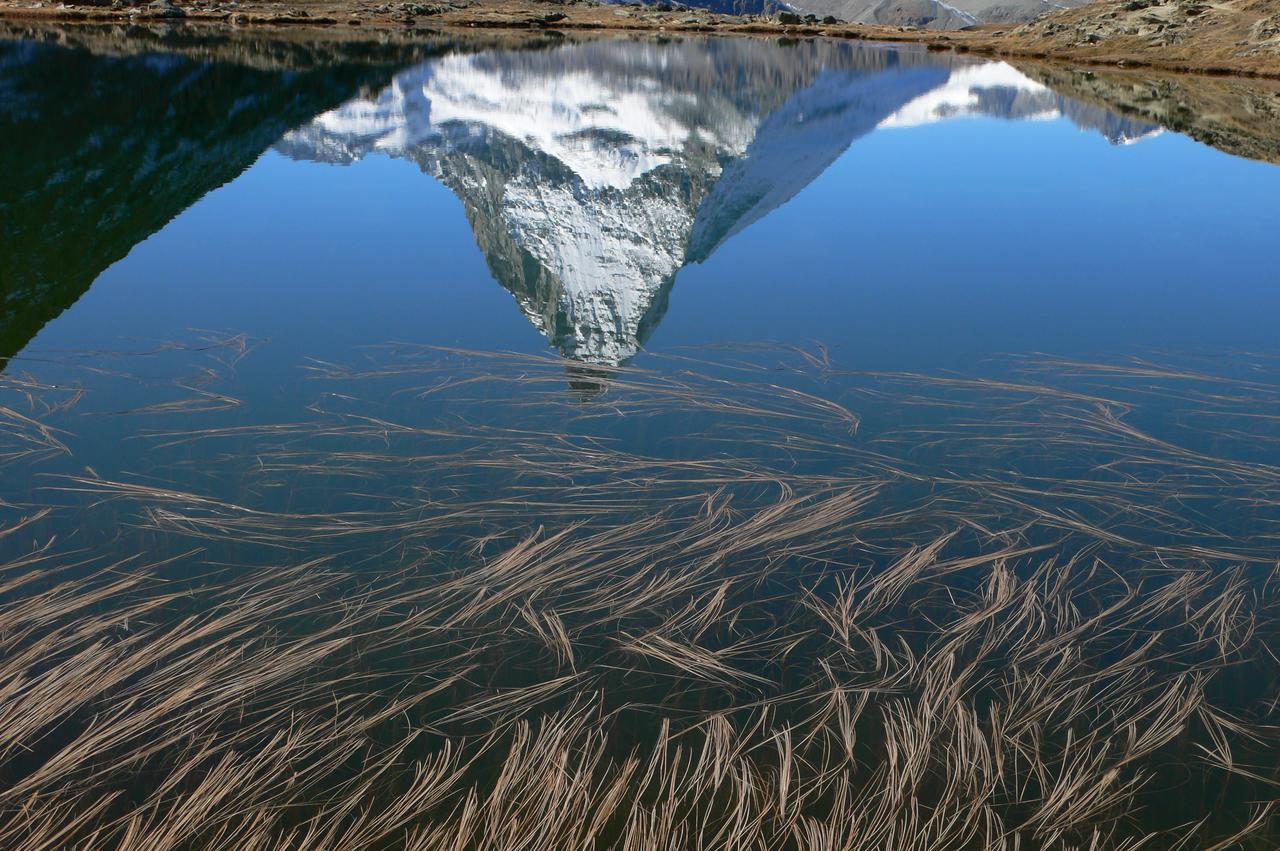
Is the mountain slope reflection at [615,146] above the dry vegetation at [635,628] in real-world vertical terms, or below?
below

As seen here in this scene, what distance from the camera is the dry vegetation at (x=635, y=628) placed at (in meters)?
4.17

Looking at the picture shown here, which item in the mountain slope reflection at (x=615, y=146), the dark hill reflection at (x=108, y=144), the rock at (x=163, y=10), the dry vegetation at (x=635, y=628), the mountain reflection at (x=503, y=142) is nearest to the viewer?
the dry vegetation at (x=635, y=628)

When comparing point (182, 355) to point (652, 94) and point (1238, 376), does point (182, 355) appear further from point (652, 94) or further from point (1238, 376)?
point (652, 94)

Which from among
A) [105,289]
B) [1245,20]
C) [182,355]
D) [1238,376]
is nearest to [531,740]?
[182,355]

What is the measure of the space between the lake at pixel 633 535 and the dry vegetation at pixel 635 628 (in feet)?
0.09

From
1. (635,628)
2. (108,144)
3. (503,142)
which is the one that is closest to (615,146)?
(503,142)

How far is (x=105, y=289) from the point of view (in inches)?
449

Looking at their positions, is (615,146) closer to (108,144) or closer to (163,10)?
(108,144)

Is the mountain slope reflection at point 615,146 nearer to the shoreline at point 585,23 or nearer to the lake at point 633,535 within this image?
the lake at point 633,535

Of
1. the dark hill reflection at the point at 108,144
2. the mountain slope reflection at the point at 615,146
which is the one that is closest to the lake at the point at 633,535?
the dark hill reflection at the point at 108,144

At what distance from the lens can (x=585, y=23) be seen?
96250mm

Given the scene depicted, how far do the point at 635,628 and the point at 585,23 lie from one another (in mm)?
101230

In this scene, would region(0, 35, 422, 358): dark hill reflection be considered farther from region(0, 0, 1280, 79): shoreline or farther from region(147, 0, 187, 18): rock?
region(147, 0, 187, 18): rock

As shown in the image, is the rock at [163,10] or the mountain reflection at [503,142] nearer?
the mountain reflection at [503,142]
